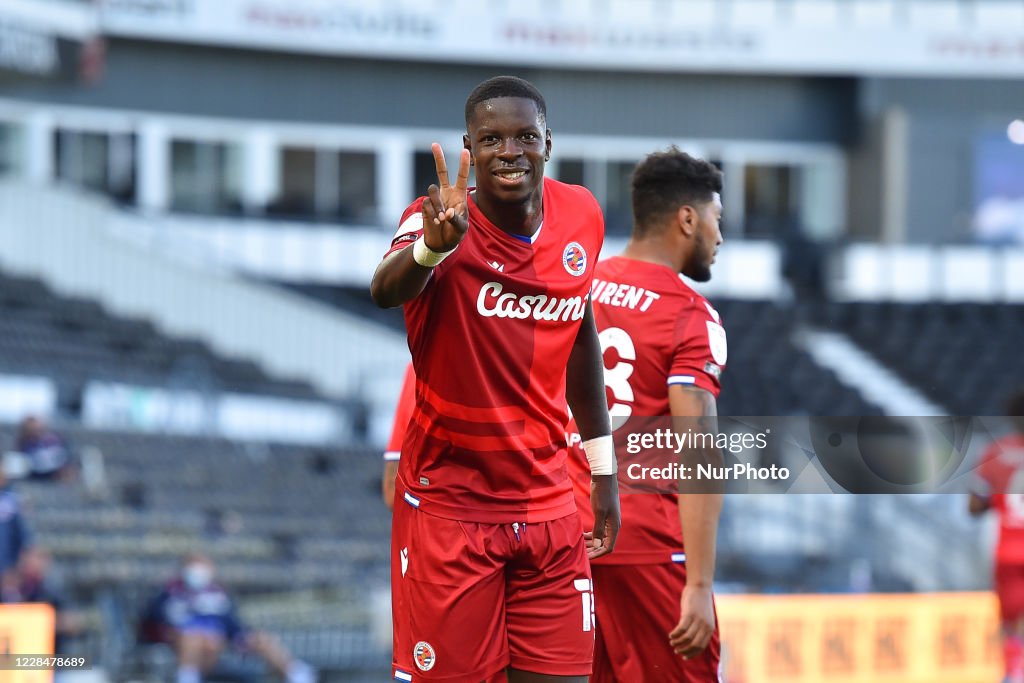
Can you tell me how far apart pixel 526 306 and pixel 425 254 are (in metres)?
0.47

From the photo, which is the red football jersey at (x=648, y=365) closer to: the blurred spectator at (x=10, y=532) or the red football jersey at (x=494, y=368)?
the red football jersey at (x=494, y=368)

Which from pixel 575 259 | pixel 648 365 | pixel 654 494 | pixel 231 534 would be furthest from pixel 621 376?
pixel 231 534

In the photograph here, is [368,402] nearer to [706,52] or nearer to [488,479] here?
[706,52]

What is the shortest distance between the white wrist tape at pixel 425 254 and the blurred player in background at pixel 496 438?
195 millimetres

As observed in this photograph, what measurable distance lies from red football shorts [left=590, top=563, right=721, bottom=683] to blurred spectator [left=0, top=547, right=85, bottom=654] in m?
6.82

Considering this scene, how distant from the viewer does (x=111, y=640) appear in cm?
1148

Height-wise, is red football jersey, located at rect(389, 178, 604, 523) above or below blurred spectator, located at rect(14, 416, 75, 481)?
below

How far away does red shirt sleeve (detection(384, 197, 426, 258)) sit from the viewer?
12.2 ft

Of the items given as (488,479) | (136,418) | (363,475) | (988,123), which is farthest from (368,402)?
(488,479)

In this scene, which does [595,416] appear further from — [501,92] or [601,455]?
[501,92]

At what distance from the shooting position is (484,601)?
155 inches

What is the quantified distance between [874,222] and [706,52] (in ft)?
14.8

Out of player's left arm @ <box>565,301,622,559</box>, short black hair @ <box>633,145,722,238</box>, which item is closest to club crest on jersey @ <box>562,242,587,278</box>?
player's left arm @ <box>565,301,622,559</box>

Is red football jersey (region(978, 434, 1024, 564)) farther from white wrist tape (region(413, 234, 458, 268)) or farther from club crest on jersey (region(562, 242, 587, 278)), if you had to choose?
white wrist tape (region(413, 234, 458, 268))
